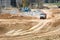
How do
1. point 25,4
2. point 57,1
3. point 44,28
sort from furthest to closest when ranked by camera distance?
point 57,1
point 25,4
point 44,28

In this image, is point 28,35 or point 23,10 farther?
point 23,10

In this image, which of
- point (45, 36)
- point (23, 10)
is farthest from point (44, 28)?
point (23, 10)

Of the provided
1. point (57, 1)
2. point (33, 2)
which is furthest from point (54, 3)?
point (33, 2)

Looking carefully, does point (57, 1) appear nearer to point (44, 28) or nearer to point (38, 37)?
point (44, 28)

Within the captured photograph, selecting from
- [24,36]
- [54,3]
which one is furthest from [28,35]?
[54,3]

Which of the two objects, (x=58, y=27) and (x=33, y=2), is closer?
(x=58, y=27)

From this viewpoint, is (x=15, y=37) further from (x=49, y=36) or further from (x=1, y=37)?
(x=49, y=36)

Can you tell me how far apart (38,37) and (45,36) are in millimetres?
556

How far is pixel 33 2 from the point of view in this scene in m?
29.5

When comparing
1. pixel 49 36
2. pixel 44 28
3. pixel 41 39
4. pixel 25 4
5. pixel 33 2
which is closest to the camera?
pixel 41 39

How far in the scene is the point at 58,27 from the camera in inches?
527

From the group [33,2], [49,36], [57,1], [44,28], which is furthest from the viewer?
[57,1]

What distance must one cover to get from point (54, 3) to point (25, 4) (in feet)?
28.8

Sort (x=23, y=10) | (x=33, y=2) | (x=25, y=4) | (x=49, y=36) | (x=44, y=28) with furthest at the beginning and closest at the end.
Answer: (x=33, y=2) < (x=25, y=4) < (x=23, y=10) < (x=44, y=28) < (x=49, y=36)
